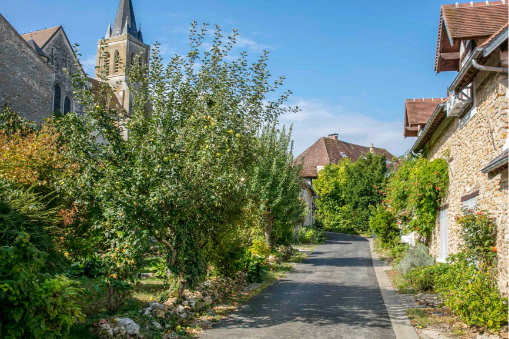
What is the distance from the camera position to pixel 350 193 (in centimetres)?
4078

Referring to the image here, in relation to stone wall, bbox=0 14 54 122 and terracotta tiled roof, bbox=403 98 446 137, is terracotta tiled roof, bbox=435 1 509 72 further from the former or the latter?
stone wall, bbox=0 14 54 122

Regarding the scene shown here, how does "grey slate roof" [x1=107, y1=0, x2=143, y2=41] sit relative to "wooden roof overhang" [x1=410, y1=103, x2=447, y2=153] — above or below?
above

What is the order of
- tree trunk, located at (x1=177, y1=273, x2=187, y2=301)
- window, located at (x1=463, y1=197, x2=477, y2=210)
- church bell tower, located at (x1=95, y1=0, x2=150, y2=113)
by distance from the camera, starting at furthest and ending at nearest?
church bell tower, located at (x1=95, y1=0, x2=150, y2=113) < window, located at (x1=463, y1=197, x2=477, y2=210) < tree trunk, located at (x1=177, y1=273, x2=187, y2=301)

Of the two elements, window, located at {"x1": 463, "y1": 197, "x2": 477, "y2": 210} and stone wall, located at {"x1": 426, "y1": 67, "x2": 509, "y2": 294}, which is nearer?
stone wall, located at {"x1": 426, "y1": 67, "x2": 509, "y2": 294}

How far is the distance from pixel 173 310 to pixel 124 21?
55.9 m

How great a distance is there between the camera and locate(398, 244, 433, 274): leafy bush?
12883 millimetres

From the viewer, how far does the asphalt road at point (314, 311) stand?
738 centimetres

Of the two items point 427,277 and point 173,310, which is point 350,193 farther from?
point 173,310

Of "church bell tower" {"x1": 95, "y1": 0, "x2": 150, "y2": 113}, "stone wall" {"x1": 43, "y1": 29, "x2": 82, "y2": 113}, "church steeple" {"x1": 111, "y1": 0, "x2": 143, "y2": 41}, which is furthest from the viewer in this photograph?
"church steeple" {"x1": 111, "y1": 0, "x2": 143, "y2": 41}

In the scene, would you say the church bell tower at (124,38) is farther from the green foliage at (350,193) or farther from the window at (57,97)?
the green foliage at (350,193)

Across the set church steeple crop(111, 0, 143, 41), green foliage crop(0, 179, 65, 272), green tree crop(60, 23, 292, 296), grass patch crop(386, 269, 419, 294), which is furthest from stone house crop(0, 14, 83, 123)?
church steeple crop(111, 0, 143, 41)

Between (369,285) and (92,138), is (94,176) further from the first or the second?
(369,285)

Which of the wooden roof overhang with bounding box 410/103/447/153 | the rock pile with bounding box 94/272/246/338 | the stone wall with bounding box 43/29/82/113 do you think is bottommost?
the rock pile with bounding box 94/272/246/338

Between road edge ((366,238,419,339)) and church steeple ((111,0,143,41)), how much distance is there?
51.3m
